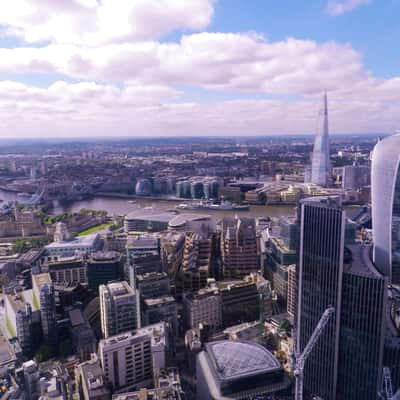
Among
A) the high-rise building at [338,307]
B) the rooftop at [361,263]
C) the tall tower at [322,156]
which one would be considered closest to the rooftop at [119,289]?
the high-rise building at [338,307]

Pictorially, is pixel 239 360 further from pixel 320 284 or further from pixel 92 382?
pixel 92 382

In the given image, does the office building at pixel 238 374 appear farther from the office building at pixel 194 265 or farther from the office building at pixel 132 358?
the office building at pixel 194 265

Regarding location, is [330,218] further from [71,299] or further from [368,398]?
[71,299]

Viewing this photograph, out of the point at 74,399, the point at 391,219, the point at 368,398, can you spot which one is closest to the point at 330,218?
the point at 391,219

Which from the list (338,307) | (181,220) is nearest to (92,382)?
(338,307)

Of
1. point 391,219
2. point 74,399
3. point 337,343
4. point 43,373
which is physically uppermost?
point 391,219

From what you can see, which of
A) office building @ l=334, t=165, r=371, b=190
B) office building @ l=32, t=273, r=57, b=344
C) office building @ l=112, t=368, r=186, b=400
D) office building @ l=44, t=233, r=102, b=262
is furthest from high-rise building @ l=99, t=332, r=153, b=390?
office building @ l=334, t=165, r=371, b=190

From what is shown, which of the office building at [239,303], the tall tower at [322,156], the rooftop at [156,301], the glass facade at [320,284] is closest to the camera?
the glass facade at [320,284]

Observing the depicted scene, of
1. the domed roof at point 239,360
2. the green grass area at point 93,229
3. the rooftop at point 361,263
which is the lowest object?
the green grass area at point 93,229
